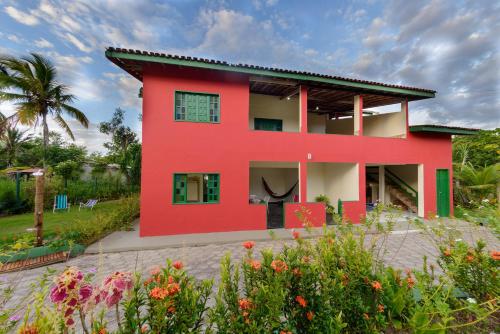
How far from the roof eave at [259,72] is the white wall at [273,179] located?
5002 mm

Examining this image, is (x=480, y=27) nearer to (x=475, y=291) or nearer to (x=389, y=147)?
(x=389, y=147)

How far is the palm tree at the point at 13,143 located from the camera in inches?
822

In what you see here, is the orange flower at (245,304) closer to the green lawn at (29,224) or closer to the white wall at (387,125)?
the green lawn at (29,224)

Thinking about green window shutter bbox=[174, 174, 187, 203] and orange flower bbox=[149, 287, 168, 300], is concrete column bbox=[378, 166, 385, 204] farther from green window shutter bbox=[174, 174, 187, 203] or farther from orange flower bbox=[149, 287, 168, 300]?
orange flower bbox=[149, 287, 168, 300]

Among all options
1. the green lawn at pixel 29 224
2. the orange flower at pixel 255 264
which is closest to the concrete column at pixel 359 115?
the orange flower at pixel 255 264

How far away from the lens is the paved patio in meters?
4.11

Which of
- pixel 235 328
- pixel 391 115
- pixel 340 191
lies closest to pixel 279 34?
pixel 391 115

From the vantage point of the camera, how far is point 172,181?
21.5ft

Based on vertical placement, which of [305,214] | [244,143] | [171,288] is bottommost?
[305,214]

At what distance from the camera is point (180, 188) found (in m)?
6.71

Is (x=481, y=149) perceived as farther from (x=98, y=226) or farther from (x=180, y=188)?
(x=98, y=226)

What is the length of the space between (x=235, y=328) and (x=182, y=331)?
1.42 ft

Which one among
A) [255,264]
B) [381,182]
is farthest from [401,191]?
[255,264]

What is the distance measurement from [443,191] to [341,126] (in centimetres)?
561
